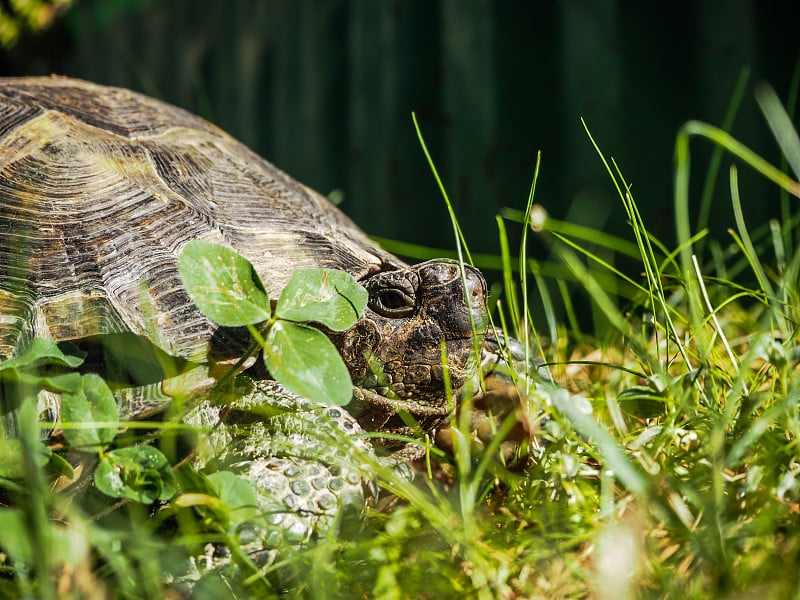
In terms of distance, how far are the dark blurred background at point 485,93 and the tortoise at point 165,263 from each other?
168cm

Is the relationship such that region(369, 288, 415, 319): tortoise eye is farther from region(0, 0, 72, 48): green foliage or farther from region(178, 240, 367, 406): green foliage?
region(0, 0, 72, 48): green foliage

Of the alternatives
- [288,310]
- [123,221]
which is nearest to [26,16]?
[123,221]

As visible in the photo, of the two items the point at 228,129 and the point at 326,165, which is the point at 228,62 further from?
the point at 326,165

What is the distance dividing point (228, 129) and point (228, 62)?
0.46 m

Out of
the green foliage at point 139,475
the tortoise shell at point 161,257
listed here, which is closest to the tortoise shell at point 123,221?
the tortoise shell at point 161,257

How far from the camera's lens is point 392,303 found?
1.64 metres

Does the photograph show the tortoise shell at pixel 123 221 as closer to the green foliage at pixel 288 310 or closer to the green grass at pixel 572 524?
the green foliage at pixel 288 310

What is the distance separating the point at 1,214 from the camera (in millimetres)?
1616

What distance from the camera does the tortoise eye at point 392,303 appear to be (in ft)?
5.31

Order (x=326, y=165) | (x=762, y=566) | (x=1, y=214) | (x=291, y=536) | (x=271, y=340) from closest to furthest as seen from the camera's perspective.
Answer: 1. (x=762, y=566)
2. (x=291, y=536)
3. (x=271, y=340)
4. (x=1, y=214)
5. (x=326, y=165)

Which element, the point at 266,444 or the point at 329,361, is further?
the point at 266,444

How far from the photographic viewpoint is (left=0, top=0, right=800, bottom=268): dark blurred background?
288 centimetres

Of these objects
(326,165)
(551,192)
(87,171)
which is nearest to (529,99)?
(551,192)

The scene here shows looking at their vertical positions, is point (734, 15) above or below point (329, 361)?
above
